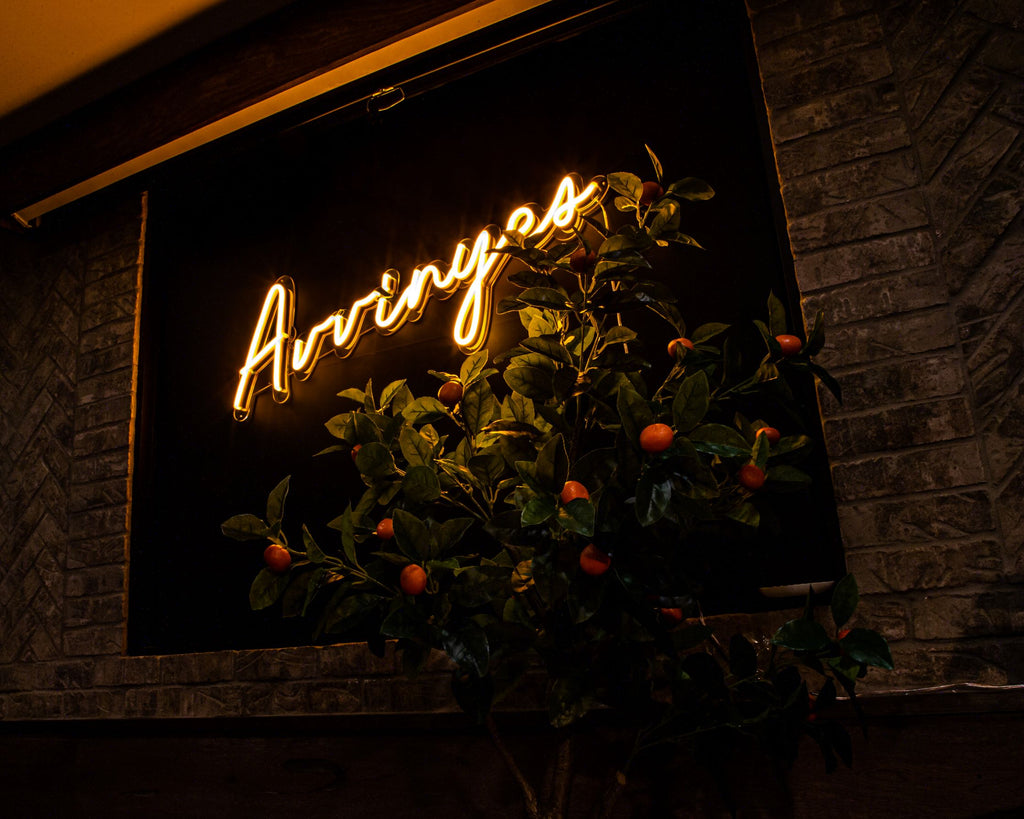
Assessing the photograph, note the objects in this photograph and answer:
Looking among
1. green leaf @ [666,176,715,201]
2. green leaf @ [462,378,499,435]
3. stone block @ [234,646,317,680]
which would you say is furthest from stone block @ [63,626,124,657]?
green leaf @ [666,176,715,201]

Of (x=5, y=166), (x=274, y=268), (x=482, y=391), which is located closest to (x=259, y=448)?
(x=274, y=268)

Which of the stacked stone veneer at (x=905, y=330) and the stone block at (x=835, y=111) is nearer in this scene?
the stacked stone veneer at (x=905, y=330)

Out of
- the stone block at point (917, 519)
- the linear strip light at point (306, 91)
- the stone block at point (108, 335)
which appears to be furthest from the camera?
the stone block at point (108, 335)

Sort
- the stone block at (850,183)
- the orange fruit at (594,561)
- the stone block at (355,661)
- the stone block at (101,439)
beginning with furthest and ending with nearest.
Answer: the stone block at (101,439) < the stone block at (355,661) < the stone block at (850,183) < the orange fruit at (594,561)

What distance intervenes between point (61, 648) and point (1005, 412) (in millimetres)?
3371

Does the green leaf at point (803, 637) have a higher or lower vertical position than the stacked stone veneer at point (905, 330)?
lower

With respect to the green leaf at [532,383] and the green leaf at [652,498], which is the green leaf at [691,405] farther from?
the green leaf at [532,383]

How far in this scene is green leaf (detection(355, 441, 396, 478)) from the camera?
1503 millimetres

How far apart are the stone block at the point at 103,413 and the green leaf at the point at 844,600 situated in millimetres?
2896

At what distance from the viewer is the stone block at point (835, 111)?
2154 millimetres

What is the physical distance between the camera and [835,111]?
2203mm

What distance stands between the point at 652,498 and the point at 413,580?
44 cm

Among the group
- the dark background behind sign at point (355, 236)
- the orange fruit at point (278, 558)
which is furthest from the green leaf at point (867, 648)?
the dark background behind sign at point (355, 236)

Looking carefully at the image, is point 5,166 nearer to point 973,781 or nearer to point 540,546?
point 540,546
